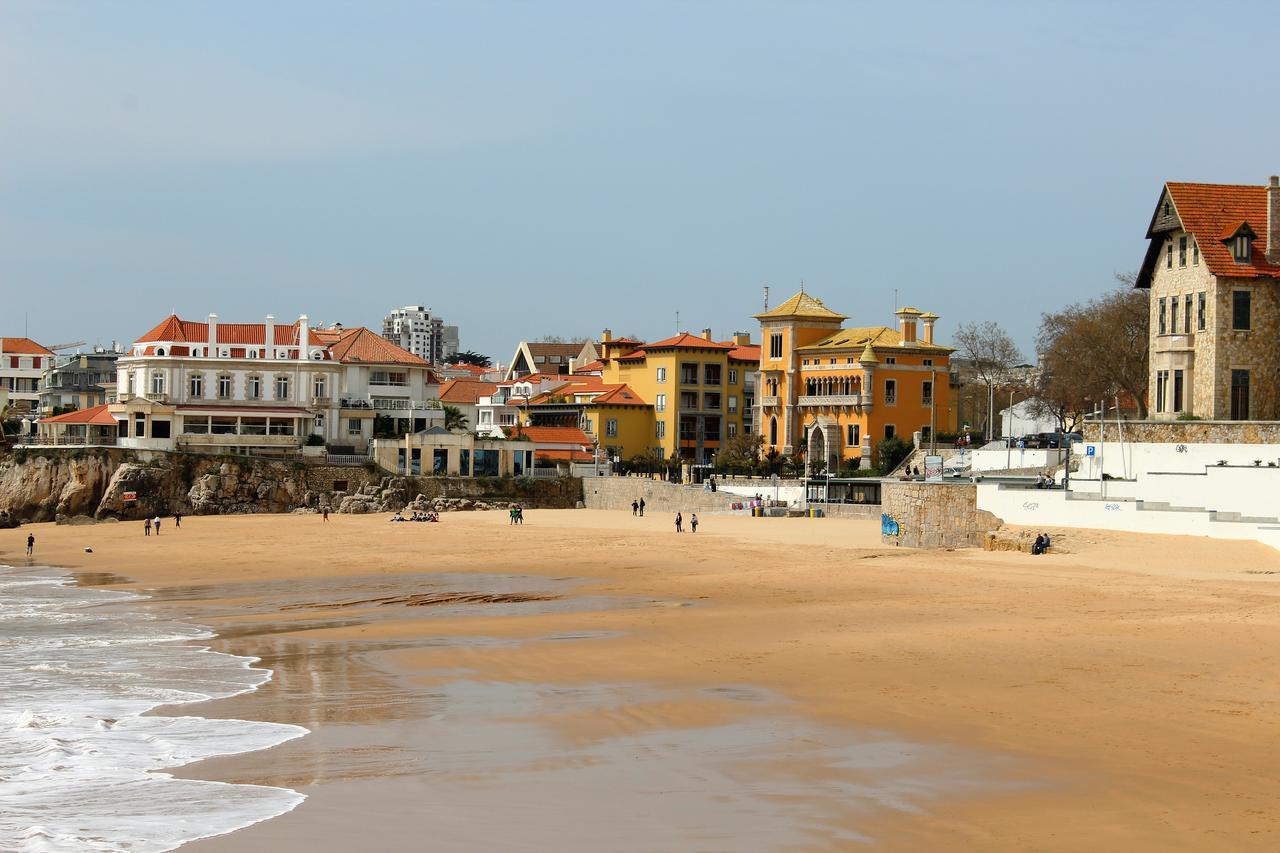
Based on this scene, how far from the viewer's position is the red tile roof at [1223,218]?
142 ft

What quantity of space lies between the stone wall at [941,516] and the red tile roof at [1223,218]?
11973mm

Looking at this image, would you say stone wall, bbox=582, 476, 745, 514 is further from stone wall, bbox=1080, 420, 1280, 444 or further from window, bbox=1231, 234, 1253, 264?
window, bbox=1231, 234, 1253, 264

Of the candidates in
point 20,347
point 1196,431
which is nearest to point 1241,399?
point 1196,431

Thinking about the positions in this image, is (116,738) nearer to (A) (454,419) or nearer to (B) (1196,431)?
(B) (1196,431)

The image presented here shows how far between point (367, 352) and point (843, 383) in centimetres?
2616

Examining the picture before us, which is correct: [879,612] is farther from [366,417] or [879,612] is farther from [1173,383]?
[366,417]

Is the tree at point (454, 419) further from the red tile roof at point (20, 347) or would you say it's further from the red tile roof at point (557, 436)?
the red tile roof at point (20, 347)

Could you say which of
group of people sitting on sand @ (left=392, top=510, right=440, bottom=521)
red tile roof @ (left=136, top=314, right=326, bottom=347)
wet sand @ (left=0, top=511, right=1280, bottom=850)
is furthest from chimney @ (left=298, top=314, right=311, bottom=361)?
wet sand @ (left=0, top=511, right=1280, bottom=850)

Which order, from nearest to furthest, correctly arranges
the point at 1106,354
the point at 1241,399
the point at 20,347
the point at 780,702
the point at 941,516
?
the point at 780,702
the point at 941,516
the point at 1241,399
the point at 1106,354
the point at 20,347

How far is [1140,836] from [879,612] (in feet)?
48.9

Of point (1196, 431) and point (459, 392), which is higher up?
point (459, 392)

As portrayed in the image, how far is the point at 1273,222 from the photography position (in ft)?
145

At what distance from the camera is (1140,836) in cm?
1134

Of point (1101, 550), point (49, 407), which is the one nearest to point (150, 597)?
point (1101, 550)
